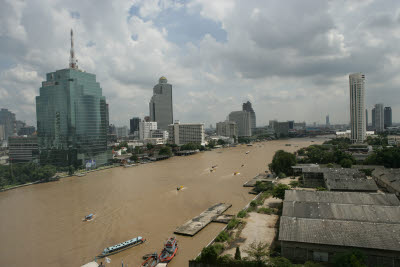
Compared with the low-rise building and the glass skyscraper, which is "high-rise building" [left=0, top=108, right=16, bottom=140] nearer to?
the glass skyscraper

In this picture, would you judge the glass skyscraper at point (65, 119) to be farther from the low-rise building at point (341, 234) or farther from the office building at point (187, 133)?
the low-rise building at point (341, 234)

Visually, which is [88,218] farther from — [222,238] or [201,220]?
[222,238]

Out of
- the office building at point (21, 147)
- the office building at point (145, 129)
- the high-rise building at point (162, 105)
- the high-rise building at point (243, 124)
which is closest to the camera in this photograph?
the office building at point (21, 147)

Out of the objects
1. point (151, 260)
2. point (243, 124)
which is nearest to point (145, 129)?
point (243, 124)

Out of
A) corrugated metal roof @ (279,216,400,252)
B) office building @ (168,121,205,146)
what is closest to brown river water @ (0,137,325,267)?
corrugated metal roof @ (279,216,400,252)

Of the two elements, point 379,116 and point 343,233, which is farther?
point 379,116

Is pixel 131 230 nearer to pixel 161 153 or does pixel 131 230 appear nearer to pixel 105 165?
pixel 105 165

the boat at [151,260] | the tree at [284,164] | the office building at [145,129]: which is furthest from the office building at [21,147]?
the office building at [145,129]
